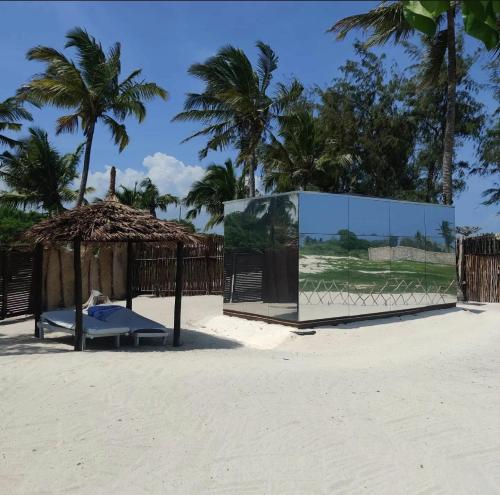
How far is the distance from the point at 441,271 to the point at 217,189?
17.4 metres

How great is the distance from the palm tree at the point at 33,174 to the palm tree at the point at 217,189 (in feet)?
25.8

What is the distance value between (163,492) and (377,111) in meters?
29.6

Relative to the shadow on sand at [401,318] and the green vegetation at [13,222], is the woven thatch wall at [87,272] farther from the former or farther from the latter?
the green vegetation at [13,222]

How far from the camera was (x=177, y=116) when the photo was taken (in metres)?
23.4

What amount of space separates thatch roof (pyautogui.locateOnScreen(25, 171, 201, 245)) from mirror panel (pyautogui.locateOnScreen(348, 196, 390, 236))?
4286 mm

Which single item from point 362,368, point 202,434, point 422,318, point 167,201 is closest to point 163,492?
point 202,434

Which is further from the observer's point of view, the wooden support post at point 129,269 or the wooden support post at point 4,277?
the wooden support post at point 4,277

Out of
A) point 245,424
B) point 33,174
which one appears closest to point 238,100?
point 33,174

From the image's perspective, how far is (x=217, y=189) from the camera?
3114 centimetres

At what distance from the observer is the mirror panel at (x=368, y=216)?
1330cm

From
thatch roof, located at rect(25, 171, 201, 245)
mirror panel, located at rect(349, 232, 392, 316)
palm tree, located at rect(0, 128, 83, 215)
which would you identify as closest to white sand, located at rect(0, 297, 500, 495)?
thatch roof, located at rect(25, 171, 201, 245)

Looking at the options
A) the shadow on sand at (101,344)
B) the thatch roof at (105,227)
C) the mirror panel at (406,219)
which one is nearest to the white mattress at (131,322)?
the shadow on sand at (101,344)

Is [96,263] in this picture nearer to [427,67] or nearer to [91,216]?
[91,216]

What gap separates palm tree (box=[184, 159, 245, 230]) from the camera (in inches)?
1217
